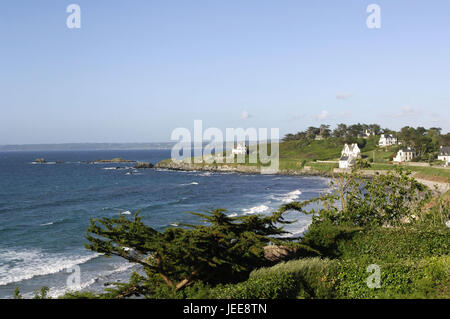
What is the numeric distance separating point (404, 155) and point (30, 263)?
96.3m

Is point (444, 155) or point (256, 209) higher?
point (444, 155)

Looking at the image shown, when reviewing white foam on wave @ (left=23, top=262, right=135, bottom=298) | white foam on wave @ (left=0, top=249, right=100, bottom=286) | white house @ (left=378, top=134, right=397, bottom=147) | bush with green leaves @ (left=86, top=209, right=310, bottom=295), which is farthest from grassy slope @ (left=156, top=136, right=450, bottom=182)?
bush with green leaves @ (left=86, top=209, right=310, bottom=295)

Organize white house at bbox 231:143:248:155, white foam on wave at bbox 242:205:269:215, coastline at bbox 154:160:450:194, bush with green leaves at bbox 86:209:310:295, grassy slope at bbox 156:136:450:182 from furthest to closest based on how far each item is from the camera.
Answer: white house at bbox 231:143:248:155, coastline at bbox 154:160:450:194, grassy slope at bbox 156:136:450:182, white foam on wave at bbox 242:205:269:215, bush with green leaves at bbox 86:209:310:295

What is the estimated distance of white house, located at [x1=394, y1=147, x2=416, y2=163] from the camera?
99562mm

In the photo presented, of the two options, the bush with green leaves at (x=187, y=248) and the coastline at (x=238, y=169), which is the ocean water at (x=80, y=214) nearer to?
the bush with green leaves at (x=187, y=248)

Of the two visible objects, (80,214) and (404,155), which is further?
(404,155)

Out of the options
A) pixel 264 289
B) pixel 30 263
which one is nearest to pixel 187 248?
pixel 264 289

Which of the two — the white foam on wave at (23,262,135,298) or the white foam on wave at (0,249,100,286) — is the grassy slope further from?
the white foam on wave at (0,249,100,286)

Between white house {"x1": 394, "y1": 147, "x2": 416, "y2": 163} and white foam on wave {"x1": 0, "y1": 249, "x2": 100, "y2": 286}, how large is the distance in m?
90.9

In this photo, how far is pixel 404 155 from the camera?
3947 inches

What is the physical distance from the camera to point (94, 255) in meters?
27.3

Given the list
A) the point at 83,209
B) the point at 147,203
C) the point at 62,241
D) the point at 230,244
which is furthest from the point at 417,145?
the point at 230,244

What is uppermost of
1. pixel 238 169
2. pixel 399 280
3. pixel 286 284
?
pixel 286 284

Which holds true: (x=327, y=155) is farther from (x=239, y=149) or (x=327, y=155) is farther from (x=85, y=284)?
(x=85, y=284)
